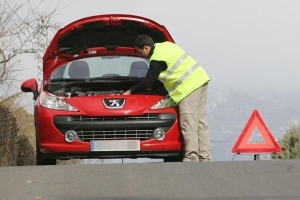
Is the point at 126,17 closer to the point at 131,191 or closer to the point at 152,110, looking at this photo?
the point at 152,110

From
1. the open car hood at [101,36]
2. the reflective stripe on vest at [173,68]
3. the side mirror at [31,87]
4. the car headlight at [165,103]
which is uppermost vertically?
the open car hood at [101,36]

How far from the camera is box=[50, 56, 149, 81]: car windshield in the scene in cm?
1194

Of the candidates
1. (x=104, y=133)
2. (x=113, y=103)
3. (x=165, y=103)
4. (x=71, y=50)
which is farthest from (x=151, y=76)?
(x=71, y=50)

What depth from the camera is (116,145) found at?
1089cm

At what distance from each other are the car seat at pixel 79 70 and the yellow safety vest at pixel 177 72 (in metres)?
1.11

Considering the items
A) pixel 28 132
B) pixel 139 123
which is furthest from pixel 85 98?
pixel 28 132

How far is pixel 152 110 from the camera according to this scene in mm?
10930

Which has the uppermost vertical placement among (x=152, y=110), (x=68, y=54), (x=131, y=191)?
(x=68, y=54)

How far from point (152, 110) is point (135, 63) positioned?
1329mm

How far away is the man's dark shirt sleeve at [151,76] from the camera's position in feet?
36.5

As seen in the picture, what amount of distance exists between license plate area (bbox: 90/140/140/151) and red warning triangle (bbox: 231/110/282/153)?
416 cm

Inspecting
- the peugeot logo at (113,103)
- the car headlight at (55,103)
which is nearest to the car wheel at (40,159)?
the car headlight at (55,103)

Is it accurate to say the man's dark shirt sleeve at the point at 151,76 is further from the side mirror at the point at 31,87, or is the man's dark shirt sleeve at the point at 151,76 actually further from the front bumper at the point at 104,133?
the side mirror at the point at 31,87

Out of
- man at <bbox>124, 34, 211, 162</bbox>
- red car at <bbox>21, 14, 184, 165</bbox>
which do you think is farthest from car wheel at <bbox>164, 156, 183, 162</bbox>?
man at <bbox>124, 34, 211, 162</bbox>
